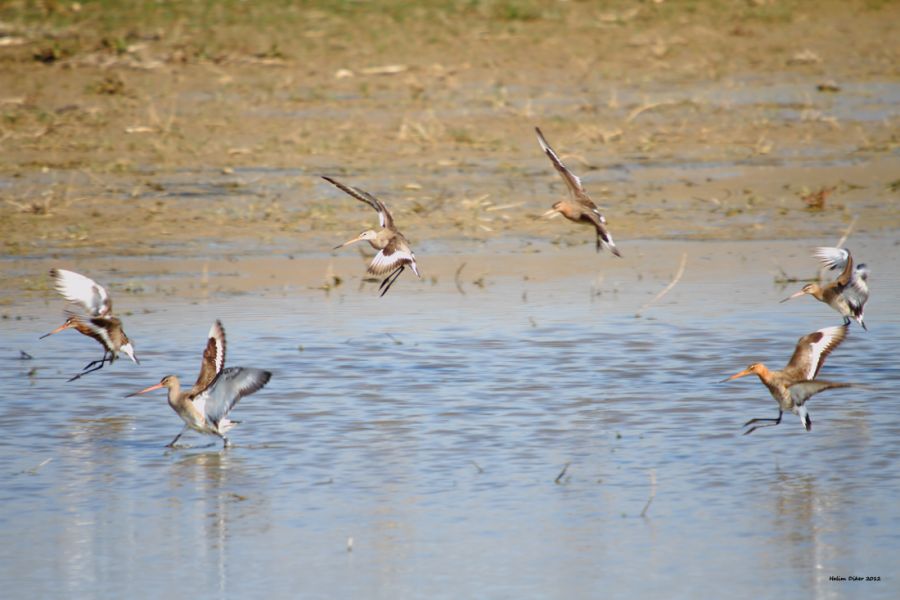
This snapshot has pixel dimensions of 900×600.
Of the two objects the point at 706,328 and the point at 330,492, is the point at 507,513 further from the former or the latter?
the point at 706,328

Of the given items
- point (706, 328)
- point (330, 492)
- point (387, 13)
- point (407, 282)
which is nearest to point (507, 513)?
point (330, 492)

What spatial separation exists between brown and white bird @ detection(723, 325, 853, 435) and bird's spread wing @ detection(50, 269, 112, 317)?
3.87 meters

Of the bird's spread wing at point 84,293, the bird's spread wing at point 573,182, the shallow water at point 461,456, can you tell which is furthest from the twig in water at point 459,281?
the bird's spread wing at point 84,293

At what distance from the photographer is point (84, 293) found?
998cm

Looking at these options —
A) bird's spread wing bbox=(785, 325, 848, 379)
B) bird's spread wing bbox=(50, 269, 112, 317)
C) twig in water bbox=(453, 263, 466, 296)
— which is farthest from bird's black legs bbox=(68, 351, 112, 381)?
bird's spread wing bbox=(785, 325, 848, 379)

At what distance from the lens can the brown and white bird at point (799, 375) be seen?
810cm

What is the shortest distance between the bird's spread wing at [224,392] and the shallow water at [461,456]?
23 centimetres

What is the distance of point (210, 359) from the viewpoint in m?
8.35

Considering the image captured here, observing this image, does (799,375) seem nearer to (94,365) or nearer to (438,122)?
(94,365)

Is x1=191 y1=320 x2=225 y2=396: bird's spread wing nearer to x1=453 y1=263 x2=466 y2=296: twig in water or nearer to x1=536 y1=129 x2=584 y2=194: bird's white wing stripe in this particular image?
x1=536 y1=129 x2=584 y2=194: bird's white wing stripe

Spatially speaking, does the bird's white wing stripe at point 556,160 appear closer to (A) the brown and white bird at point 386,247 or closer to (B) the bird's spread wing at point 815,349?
(A) the brown and white bird at point 386,247

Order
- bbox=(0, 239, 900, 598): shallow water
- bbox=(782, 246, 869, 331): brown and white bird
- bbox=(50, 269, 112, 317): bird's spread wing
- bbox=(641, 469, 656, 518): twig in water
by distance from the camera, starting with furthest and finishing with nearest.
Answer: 1. bbox=(782, 246, 869, 331): brown and white bird
2. bbox=(50, 269, 112, 317): bird's spread wing
3. bbox=(641, 469, 656, 518): twig in water
4. bbox=(0, 239, 900, 598): shallow water

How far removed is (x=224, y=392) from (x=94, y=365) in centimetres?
228

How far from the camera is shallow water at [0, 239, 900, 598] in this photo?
6.29m
